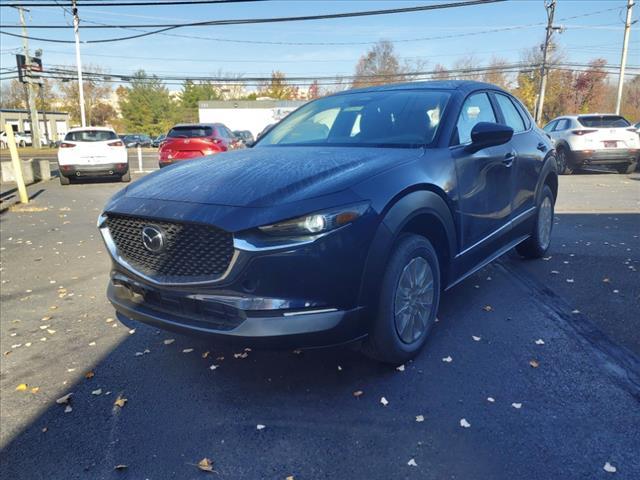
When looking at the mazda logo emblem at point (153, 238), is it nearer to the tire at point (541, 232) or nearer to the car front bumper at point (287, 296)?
the car front bumper at point (287, 296)

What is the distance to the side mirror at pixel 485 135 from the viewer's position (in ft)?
11.2

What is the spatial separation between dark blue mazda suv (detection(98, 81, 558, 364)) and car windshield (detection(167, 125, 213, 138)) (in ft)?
35.2

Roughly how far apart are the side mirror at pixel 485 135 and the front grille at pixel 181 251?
6.40 ft

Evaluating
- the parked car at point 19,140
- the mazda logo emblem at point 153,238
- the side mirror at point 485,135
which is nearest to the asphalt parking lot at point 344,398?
the mazda logo emblem at point 153,238

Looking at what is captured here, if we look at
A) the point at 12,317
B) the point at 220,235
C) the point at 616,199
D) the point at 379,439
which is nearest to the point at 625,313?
the point at 379,439

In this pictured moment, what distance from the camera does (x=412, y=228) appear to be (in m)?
3.02

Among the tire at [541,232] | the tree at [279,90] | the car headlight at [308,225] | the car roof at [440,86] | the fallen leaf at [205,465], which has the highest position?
the tree at [279,90]

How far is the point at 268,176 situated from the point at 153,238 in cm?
71

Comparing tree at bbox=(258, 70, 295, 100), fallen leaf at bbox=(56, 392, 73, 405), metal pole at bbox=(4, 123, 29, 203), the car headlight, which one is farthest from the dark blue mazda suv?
tree at bbox=(258, 70, 295, 100)

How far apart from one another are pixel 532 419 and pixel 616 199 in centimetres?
899

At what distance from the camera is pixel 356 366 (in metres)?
3.14

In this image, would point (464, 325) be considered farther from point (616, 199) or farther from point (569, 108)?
point (569, 108)

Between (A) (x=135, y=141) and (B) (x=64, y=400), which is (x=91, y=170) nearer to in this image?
(B) (x=64, y=400)

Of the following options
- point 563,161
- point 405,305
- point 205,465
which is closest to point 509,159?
point 405,305
